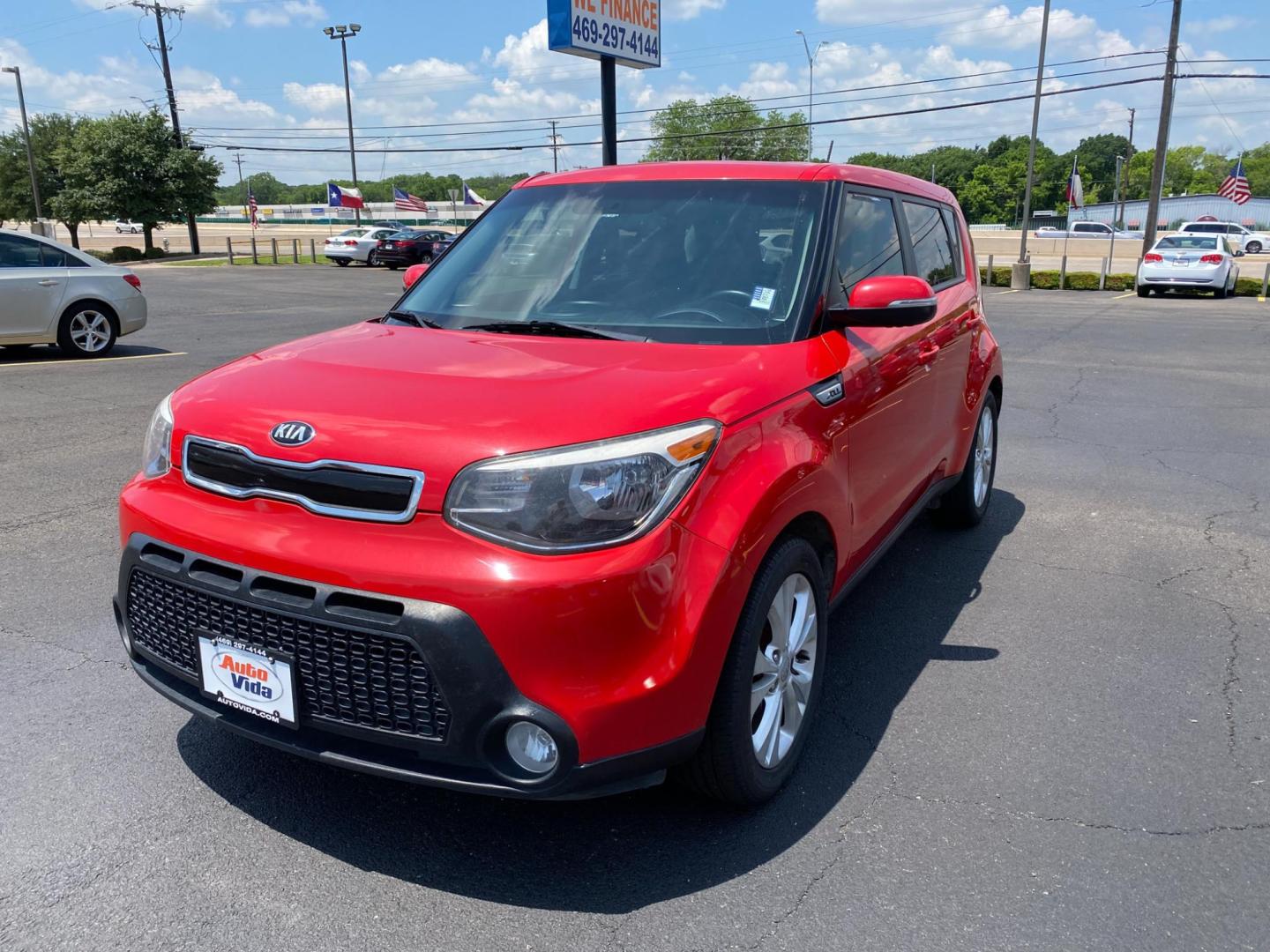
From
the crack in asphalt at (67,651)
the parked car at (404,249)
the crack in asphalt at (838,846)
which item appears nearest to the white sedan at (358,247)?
the parked car at (404,249)

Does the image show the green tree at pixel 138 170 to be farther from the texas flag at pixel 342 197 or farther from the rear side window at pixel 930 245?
the rear side window at pixel 930 245

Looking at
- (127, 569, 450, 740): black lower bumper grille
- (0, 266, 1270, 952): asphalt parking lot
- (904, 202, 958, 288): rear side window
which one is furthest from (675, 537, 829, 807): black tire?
(904, 202, 958, 288): rear side window

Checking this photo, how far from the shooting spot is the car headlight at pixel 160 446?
9.48ft

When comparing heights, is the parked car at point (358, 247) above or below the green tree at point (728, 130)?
below

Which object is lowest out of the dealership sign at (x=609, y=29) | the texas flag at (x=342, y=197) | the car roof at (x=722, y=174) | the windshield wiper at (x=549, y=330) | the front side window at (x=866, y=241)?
the windshield wiper at (x=549, y=330)

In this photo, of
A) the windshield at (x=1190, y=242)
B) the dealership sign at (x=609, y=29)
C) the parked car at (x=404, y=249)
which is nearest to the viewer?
the dealership sign at (x=609, y=29)

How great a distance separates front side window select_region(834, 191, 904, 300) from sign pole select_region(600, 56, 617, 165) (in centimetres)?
1370

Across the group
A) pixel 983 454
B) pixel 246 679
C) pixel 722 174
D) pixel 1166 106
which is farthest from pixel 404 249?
pixel 246 679

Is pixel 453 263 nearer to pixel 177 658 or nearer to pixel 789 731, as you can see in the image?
pixel 177 658

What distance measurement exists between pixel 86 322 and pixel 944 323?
1063 centimetres

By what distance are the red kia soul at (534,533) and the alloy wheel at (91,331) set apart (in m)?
9.92

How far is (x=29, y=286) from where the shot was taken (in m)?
11.1

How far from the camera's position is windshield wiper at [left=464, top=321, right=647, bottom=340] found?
3277 millimetres

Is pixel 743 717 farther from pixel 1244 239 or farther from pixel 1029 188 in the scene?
pixel 1244 239
